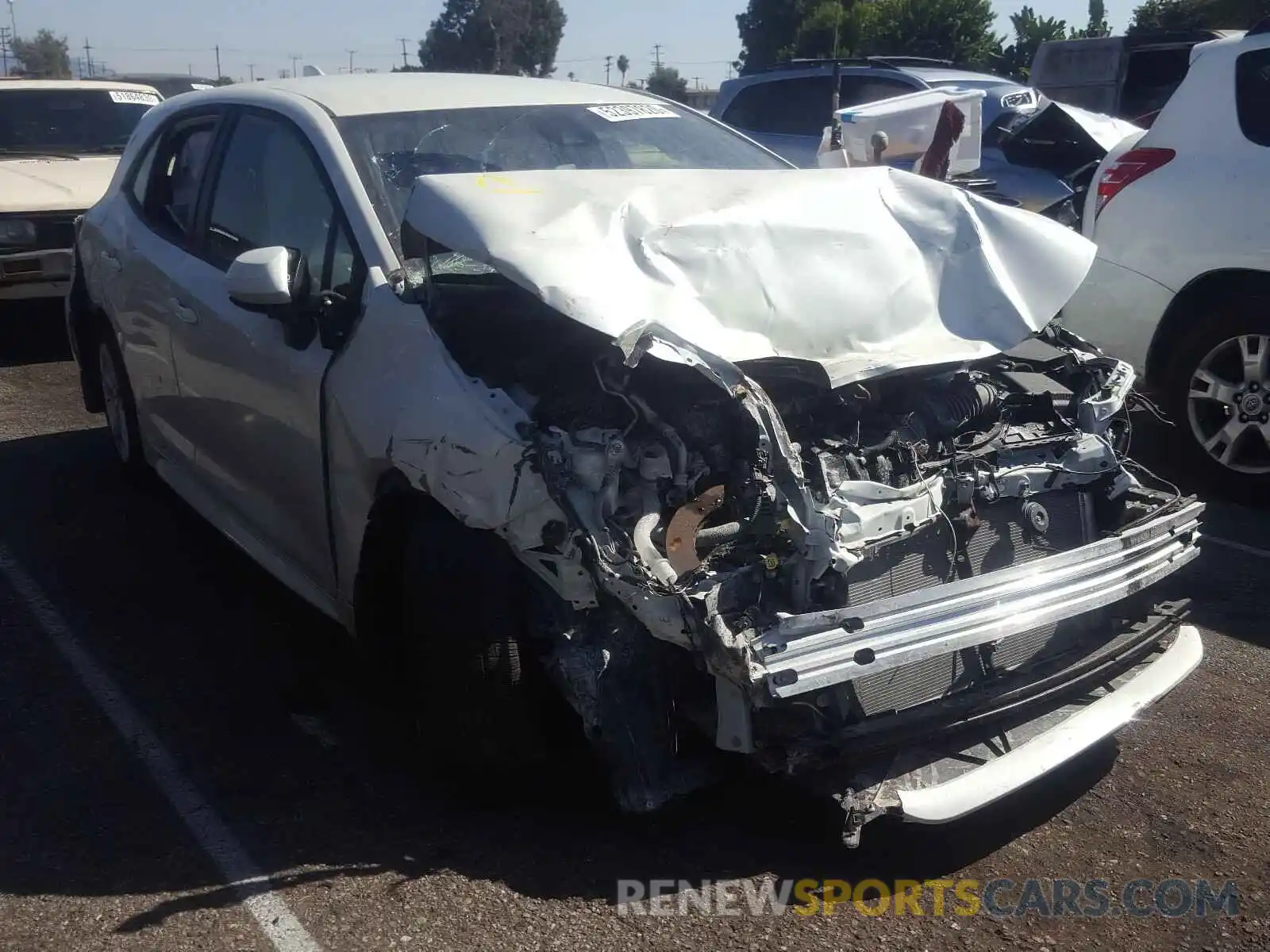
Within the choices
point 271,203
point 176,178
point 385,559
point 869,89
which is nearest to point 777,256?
point 385,559

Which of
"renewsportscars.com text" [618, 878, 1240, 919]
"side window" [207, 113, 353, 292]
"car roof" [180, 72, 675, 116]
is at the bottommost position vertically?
"renewsportscars.com text" [618, 878, 1240, 919]

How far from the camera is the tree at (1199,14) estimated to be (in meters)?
32.8

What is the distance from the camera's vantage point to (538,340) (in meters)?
3.34

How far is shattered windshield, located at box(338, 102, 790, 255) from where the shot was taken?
3.93 m

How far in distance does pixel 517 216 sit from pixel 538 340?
336 millimetres

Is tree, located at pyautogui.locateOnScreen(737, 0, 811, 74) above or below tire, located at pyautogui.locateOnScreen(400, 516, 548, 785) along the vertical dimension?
above

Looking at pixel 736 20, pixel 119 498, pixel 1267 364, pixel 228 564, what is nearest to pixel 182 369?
pixel 228 564

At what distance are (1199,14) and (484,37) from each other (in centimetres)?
5308

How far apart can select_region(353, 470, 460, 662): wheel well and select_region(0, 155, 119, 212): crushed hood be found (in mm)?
6506

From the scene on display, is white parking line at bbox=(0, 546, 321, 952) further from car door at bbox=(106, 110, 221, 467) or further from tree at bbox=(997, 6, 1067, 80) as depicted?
tree at bbox=(997, 6, 1067, 80)

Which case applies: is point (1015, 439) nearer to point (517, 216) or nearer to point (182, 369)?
point (517, 216)

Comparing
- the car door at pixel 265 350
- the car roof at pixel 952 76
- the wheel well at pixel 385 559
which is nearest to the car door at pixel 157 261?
the car door at pixel 265 350

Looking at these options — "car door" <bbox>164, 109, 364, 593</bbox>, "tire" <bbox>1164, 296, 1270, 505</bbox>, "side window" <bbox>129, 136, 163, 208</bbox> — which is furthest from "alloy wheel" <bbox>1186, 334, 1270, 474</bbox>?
"side window" <bbox>129, 136, 163, 208</bbox>

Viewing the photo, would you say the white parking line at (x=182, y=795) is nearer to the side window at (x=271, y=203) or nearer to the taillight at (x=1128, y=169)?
the side window at (x=271, y=203)
